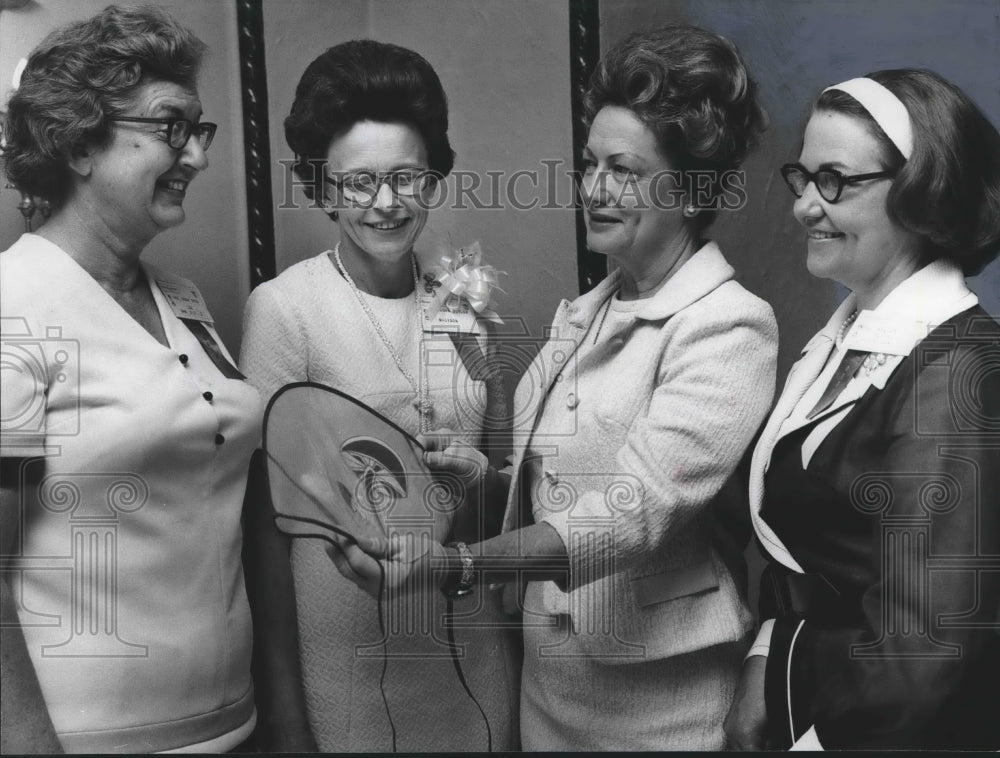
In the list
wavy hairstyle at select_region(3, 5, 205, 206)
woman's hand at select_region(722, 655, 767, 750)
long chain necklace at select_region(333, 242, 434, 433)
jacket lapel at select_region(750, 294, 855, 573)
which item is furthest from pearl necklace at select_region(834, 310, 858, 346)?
wavy hairstyle at select_region(3, 5, 205, 206)

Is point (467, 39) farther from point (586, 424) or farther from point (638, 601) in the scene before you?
point (638, 601)

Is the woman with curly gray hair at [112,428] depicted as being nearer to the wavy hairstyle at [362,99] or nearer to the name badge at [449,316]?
the wavy hairstyle at [362,99]

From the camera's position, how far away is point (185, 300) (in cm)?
151

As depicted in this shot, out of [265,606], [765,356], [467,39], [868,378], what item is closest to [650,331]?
[765,356]

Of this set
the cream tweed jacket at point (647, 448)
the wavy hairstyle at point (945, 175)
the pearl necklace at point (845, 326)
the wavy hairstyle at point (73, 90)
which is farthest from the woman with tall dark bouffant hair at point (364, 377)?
the wavy hairstyle at point (945, 175)

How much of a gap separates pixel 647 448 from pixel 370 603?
430 millimetres

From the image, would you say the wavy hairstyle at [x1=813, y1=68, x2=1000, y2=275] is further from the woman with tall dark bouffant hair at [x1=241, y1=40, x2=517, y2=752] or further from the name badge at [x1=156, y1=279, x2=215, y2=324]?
the name badge at [x1=156, y1=279, x2=215, y2=324]

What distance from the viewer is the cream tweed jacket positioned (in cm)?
142

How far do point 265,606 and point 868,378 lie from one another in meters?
0.83

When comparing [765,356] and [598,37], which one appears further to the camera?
[598,37]

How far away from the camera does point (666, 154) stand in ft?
4.80

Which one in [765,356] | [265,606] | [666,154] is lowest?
[265,606]

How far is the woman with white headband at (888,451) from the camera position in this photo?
4.63ft

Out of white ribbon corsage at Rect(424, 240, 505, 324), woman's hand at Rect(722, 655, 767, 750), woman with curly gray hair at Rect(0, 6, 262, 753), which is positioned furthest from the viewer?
white ribbon corsage at Rect(424, 240, 505, 324)
